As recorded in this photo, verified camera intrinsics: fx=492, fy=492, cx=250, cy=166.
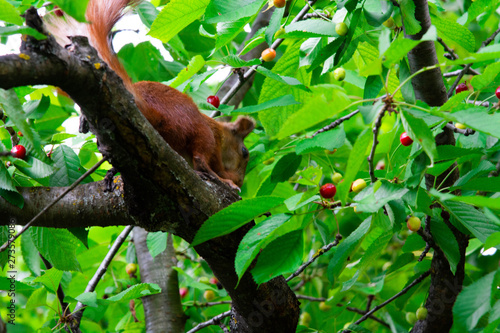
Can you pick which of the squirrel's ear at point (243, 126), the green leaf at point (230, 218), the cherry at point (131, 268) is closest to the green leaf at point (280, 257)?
the green leaf at point (230, 218)

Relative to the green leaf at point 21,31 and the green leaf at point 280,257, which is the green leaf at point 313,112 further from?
the green leaf at point 21,31

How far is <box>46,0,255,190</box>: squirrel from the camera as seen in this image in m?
2.01

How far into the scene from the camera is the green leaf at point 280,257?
5.37ft

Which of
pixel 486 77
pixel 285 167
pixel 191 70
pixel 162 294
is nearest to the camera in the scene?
pixel 486 77

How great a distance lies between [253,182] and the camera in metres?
3.35

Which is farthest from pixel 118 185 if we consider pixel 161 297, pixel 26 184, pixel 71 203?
pixel 161 297

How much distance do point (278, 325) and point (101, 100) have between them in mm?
1268

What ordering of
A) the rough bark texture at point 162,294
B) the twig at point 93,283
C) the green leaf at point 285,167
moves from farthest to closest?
1. the rough bark texture at point 162,294
2. the twig at point 93,283
3. the green leaf at point 285,167

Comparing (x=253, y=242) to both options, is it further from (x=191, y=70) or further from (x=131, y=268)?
(x=131, y=268)

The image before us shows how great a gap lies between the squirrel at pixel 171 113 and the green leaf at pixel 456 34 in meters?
1.23

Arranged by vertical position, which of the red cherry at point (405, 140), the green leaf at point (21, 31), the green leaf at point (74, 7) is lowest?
the red cherry at point (405, 140)

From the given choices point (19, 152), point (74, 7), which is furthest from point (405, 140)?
point (19, 152)

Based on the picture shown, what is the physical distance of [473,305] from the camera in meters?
1.50

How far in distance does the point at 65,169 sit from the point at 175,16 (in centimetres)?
85
